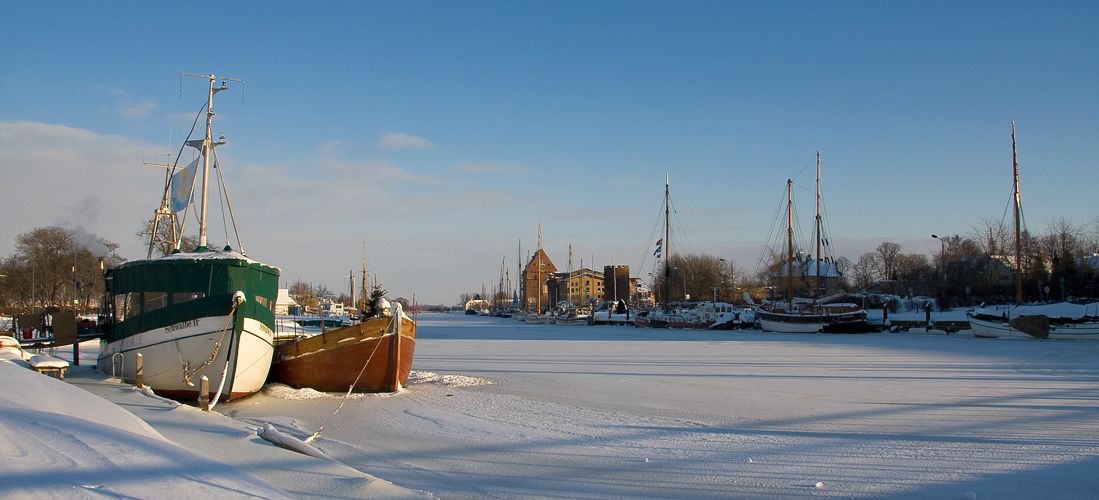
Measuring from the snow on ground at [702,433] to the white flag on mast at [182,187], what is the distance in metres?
6.47

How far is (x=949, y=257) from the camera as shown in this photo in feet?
245

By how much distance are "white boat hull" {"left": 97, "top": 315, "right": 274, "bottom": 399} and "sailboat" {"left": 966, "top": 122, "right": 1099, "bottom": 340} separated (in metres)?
40.8

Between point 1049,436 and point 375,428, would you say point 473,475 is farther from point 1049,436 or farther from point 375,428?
point 1049,436

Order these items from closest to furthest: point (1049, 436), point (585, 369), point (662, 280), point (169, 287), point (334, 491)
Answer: point (334, 491)
point (1049, 436)
point (169, 287)
point (585, 369)
point (662, 280)

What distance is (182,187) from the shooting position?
1853cm

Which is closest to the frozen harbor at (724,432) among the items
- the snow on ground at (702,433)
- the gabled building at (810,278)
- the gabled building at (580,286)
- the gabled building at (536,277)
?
the snow on ground at (702,433)

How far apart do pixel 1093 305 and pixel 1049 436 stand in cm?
4171

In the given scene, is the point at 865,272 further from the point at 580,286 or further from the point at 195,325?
the point at 195,325

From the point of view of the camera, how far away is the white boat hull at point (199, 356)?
1349 centimetres

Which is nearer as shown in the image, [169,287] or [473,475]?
[473,475]

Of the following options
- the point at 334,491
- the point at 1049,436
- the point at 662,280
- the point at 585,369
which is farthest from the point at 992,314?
the point at 662,280

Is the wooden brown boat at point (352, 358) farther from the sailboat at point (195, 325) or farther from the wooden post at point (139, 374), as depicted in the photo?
the wooden post at point (139, 374)

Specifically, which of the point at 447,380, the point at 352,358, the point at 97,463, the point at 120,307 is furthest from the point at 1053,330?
the point at 97,463

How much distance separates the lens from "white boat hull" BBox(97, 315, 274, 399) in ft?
44.3
